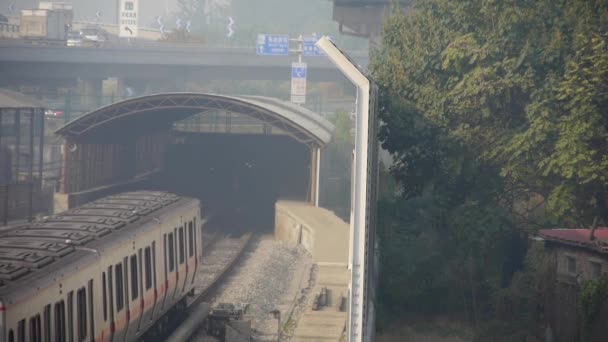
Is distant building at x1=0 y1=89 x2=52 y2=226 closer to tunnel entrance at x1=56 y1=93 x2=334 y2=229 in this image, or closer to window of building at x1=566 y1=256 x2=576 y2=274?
tunnel entrance at x1=56 y1=93 x2=334 y2=229

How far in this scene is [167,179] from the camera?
2072 inches

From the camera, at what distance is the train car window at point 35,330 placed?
11.8 meters

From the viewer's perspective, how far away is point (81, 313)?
44.4 feet

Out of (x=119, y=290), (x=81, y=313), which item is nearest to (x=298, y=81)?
(x=119, y=290)

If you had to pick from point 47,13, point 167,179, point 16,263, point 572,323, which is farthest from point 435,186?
point 47,13

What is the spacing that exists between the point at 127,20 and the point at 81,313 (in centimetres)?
8696

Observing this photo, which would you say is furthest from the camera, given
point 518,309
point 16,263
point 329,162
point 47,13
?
point 47,13

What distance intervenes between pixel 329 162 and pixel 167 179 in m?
9.98

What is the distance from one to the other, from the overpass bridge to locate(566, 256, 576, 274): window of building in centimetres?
5622

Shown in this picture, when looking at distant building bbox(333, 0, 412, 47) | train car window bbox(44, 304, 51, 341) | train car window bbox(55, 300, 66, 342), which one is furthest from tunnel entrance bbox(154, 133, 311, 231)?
train car window bbox(44, 304, 51, 341)

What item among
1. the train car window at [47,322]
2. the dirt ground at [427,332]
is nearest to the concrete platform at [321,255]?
the dirt ground at [427,332]

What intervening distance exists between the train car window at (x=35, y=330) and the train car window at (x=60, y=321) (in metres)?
0.54

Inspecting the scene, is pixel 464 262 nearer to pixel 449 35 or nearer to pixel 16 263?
pixel 449 35

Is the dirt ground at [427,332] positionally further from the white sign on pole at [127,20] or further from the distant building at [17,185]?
the white sign on pole at [127,20]
